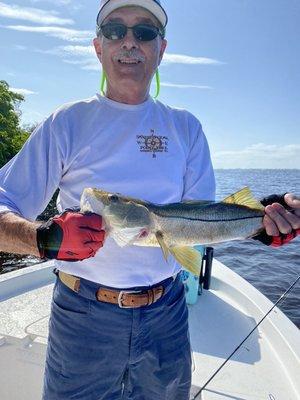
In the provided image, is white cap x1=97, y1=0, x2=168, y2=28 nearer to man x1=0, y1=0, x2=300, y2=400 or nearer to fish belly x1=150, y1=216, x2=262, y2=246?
man x1=0, y1=0, x2=300, y2=400

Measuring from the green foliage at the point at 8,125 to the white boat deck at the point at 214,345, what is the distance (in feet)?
101

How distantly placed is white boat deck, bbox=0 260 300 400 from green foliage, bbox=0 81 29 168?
30.9 m

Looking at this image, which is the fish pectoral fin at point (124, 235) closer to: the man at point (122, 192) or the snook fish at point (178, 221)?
the snook fish at point (178, 221)

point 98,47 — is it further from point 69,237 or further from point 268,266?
point 268,266

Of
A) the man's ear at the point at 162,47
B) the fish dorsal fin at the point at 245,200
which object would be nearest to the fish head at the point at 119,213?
the fish dorsal fin at the point at 245,200

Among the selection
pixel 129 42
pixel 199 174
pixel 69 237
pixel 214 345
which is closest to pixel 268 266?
pixel 214 345

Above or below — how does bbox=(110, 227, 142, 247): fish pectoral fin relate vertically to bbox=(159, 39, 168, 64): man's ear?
below

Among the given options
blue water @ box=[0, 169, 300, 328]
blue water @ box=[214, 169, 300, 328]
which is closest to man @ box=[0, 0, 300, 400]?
blue water @ box=[214, 169, 300, 328]

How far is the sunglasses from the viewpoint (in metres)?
2.81

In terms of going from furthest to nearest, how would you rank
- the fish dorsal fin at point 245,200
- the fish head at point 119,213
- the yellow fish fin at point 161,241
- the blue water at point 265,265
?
the blue water at point 265,265 < the fish dorsal fin at point 245,200 < the yellow fish fin at point 161,241 < the fish head at point 119,213

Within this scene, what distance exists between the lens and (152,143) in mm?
2771

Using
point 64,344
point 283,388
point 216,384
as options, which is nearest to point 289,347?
point 283,388

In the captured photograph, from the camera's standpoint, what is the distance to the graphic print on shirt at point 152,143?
108 inches

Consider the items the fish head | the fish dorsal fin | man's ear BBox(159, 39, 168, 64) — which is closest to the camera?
the fish head
